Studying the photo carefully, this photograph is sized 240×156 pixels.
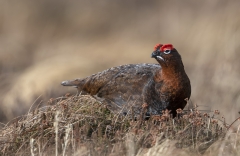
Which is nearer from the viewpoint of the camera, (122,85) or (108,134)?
(108,134)

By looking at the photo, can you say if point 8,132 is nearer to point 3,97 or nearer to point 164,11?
point 3,97

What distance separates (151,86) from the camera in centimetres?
754

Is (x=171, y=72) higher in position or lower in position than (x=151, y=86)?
higher

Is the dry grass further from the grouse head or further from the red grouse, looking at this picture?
the grouse head

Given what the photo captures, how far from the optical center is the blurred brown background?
13758mm

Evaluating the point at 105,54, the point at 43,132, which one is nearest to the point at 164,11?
the point at 105,54

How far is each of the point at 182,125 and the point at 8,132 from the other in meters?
1.79

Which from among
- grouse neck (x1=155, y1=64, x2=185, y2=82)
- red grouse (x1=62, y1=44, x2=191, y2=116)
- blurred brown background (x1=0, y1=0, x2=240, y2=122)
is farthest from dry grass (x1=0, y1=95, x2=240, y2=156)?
blurred brown background (x1=0, y1=0, x2=240, y2=122)

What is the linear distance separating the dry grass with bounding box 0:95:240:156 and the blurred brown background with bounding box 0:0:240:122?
17.0 ft

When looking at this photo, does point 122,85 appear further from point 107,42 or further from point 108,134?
point 107,42

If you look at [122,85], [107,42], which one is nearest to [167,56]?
[122,85]

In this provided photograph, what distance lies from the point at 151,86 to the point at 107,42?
12.5m

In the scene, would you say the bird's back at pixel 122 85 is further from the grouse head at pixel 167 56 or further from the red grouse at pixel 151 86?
the grouse head at pixel 167 56

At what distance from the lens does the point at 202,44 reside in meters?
16.3
